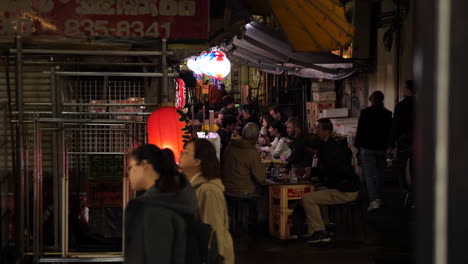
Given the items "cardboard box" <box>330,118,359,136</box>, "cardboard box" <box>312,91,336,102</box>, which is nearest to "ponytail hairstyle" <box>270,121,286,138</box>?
"cardboard box" <box>330,118,359,136</box>

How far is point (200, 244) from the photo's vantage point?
4.87 m

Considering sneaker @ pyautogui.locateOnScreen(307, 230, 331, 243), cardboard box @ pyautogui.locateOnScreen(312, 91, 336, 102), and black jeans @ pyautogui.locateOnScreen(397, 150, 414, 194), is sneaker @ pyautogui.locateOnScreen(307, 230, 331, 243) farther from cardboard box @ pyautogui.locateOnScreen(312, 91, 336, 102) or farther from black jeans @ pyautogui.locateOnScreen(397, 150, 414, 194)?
cardboard box @ pyautogui.locateOnScreen(312, 91, 336, 102)

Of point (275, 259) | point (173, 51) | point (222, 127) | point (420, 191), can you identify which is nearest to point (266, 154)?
point (222, 127)

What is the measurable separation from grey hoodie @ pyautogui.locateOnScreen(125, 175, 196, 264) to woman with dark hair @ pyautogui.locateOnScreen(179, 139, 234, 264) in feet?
4.81

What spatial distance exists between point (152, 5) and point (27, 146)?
214 centimetres

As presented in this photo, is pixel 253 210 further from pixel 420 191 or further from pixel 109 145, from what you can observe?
pixel 420 191

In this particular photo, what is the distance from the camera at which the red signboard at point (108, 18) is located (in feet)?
24.9

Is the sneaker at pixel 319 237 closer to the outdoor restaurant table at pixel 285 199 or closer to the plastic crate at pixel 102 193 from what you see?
the outdoor restaurant table at pixel 285 199

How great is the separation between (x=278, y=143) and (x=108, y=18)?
733 cm

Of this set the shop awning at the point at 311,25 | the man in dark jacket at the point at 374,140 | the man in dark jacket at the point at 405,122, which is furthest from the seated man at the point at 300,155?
the shop awning at the point at 311,25

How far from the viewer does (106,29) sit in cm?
775

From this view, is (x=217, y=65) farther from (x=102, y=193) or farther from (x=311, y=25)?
(x=102, y=193)

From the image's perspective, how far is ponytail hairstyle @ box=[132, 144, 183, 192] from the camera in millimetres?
4477

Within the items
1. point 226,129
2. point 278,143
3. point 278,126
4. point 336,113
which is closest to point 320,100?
point 336,113
